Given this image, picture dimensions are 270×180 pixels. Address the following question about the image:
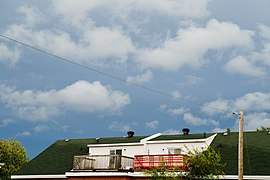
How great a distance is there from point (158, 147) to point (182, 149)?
2.00m

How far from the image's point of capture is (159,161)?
3753cm

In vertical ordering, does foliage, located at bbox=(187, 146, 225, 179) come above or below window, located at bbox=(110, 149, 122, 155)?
below

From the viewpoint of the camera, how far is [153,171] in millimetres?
33719

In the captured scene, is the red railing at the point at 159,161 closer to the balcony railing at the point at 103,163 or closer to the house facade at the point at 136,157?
the house facade at the point at 136,157

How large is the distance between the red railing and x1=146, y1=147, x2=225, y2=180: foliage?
1308mm

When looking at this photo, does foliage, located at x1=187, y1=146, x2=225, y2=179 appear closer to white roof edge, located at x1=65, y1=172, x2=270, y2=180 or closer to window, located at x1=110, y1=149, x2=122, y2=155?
white roof edge, located at x1=65, y1=172, x2=270, y2=180

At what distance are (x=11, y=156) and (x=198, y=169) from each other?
29250 mm

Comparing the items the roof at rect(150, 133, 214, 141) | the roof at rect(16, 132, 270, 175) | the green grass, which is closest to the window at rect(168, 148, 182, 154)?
the roof at rect(150, 133, 214, 141)

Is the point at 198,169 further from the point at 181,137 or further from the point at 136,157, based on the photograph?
the point at 181,137

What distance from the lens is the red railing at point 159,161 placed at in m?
35.9

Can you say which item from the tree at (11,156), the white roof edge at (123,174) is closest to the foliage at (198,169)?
the white roof edge at (123,174)

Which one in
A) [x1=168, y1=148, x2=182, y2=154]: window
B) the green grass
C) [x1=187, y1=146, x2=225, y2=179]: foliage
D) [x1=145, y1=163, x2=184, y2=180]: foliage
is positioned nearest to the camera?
[x1=187, y1=146, x2=225, y2=179]: foliage

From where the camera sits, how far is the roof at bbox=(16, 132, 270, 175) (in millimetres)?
36469

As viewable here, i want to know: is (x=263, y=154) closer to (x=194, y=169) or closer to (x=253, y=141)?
(x=253, y=141)
